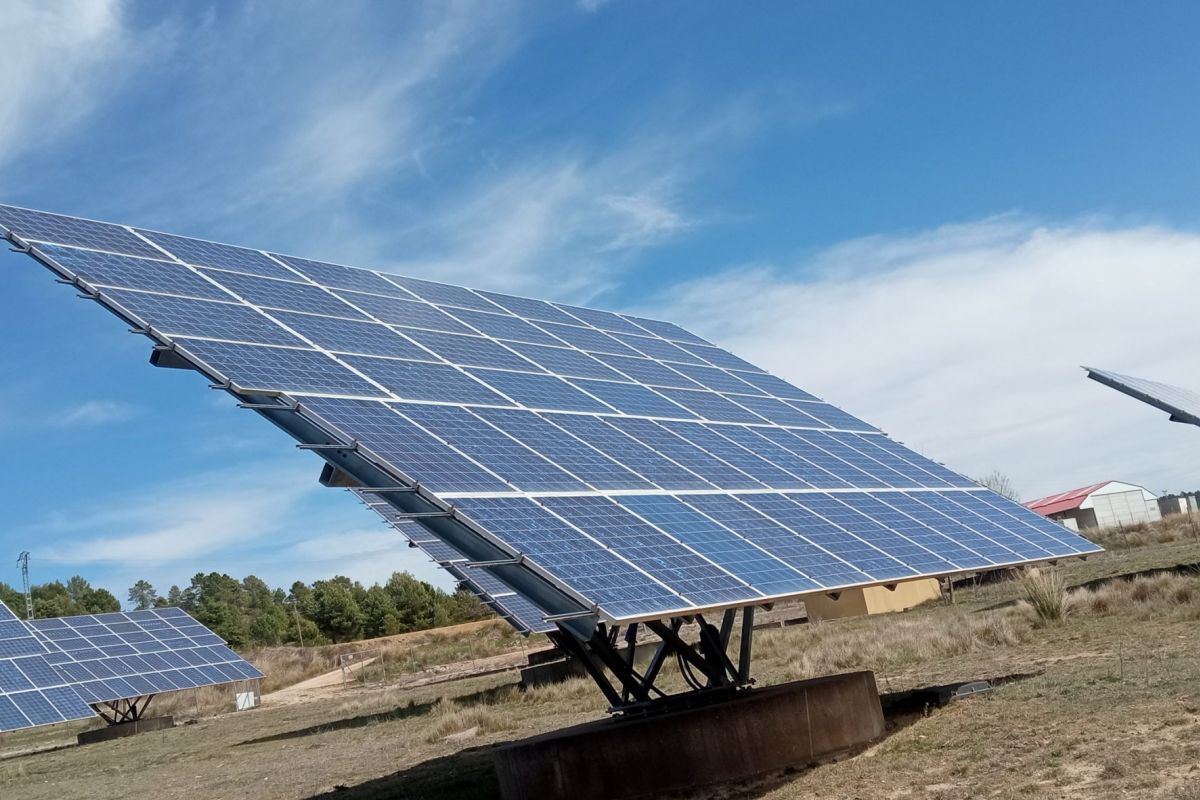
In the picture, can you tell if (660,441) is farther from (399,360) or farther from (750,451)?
(399,360)

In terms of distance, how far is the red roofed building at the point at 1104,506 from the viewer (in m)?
91.1

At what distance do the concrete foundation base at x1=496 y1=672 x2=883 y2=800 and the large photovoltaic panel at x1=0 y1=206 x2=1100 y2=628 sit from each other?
216 cm

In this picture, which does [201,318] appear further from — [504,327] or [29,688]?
[29,688]

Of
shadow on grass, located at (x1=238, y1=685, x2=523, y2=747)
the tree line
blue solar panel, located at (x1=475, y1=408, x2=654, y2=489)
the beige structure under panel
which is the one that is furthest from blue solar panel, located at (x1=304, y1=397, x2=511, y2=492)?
the tree line

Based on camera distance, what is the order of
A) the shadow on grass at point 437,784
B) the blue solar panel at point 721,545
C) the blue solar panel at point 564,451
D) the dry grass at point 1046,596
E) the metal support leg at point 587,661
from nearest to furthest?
the blue solar panel at point 721,545 < the blue solar panel at point 564,451 < the metal support leg at point 587,661 < the shadow on grass at point 437,784 < the dry grass at point 1046,596

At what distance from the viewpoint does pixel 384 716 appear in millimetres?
32094

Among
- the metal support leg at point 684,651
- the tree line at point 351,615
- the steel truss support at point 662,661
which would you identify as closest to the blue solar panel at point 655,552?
the metal support leg at point 684,651

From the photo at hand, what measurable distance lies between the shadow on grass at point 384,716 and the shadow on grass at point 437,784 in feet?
35.9

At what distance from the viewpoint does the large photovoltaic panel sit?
1216cm

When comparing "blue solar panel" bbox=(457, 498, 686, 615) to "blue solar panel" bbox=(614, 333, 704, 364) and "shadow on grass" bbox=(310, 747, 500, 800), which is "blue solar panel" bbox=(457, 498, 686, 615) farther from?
"blue solar panel" bbox=(614, 333, 704, 364)

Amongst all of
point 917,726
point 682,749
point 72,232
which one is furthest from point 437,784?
point 72,232

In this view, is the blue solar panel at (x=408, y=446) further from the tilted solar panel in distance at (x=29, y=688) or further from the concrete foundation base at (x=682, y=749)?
the tilted solar panel in distance at (x=29, y=688)

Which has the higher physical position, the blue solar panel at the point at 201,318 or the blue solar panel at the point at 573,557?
the blue solar panel at the point at 201,318

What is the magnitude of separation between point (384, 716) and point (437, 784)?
15694 millimetres
